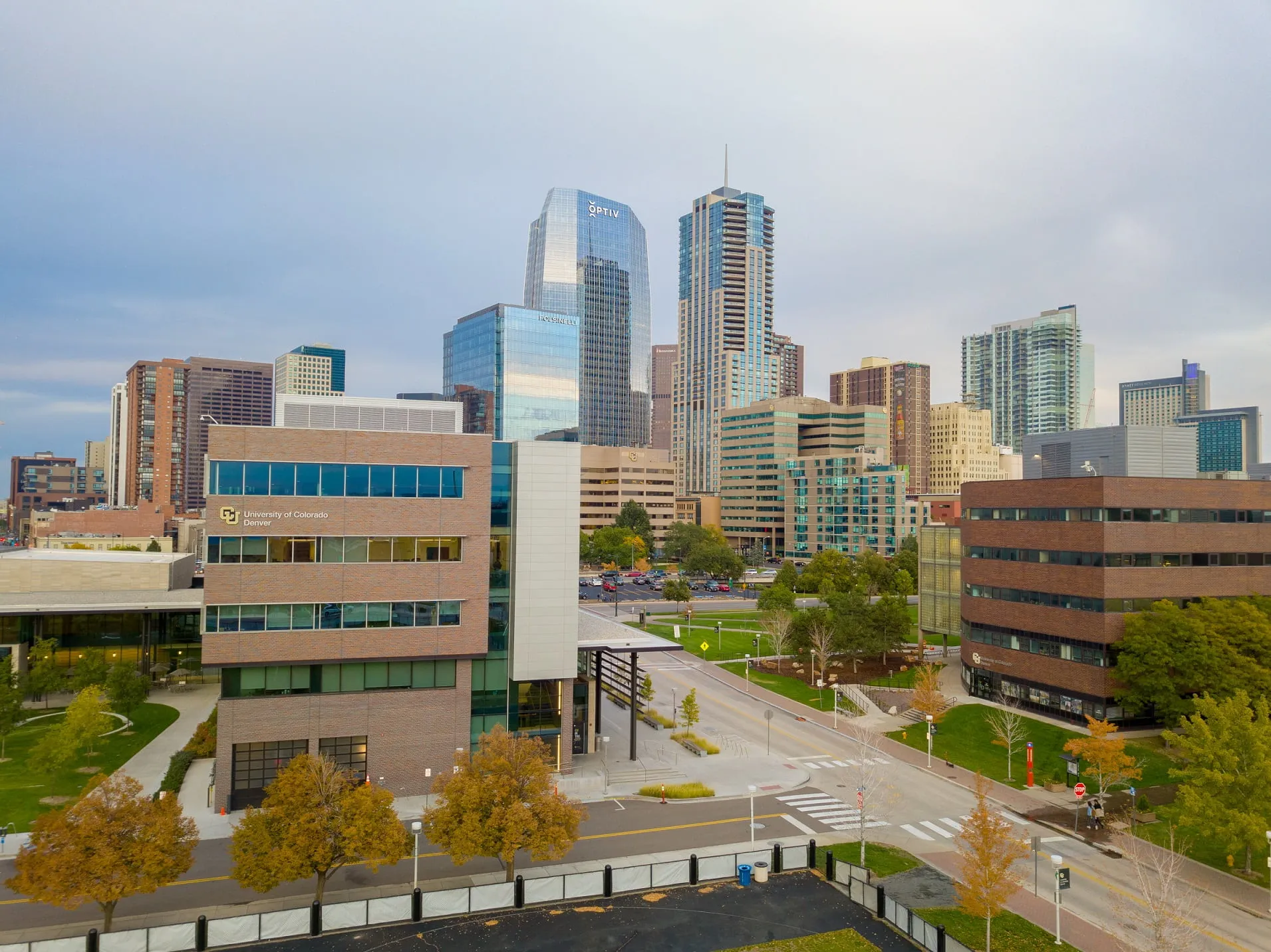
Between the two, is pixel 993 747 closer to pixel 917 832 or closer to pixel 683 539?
pixel 917 832

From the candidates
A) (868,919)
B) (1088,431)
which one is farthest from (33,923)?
(1088,431)

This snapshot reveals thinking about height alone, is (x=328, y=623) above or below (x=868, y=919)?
above

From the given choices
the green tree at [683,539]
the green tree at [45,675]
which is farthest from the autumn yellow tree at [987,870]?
the green tree at [683,539]

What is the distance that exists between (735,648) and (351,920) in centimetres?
6251

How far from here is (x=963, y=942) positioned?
89.6 ft

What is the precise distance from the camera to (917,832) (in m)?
37.6

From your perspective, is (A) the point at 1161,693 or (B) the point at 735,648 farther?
(B) the point at 735,648

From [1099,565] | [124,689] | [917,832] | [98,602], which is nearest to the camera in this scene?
[917,832]

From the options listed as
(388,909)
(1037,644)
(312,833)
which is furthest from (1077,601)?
(312,833)

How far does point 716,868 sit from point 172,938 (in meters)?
18.9

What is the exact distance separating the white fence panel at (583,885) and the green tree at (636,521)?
492ft

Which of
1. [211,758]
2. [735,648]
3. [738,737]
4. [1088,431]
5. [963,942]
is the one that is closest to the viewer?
[963,942]

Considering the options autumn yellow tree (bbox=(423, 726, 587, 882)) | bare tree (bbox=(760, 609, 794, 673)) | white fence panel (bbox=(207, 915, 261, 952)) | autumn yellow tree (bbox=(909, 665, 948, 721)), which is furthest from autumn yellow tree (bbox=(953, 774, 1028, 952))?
bare tree (bbox=(760, 609, 794, 673))

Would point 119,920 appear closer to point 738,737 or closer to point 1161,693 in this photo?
point 738,737
